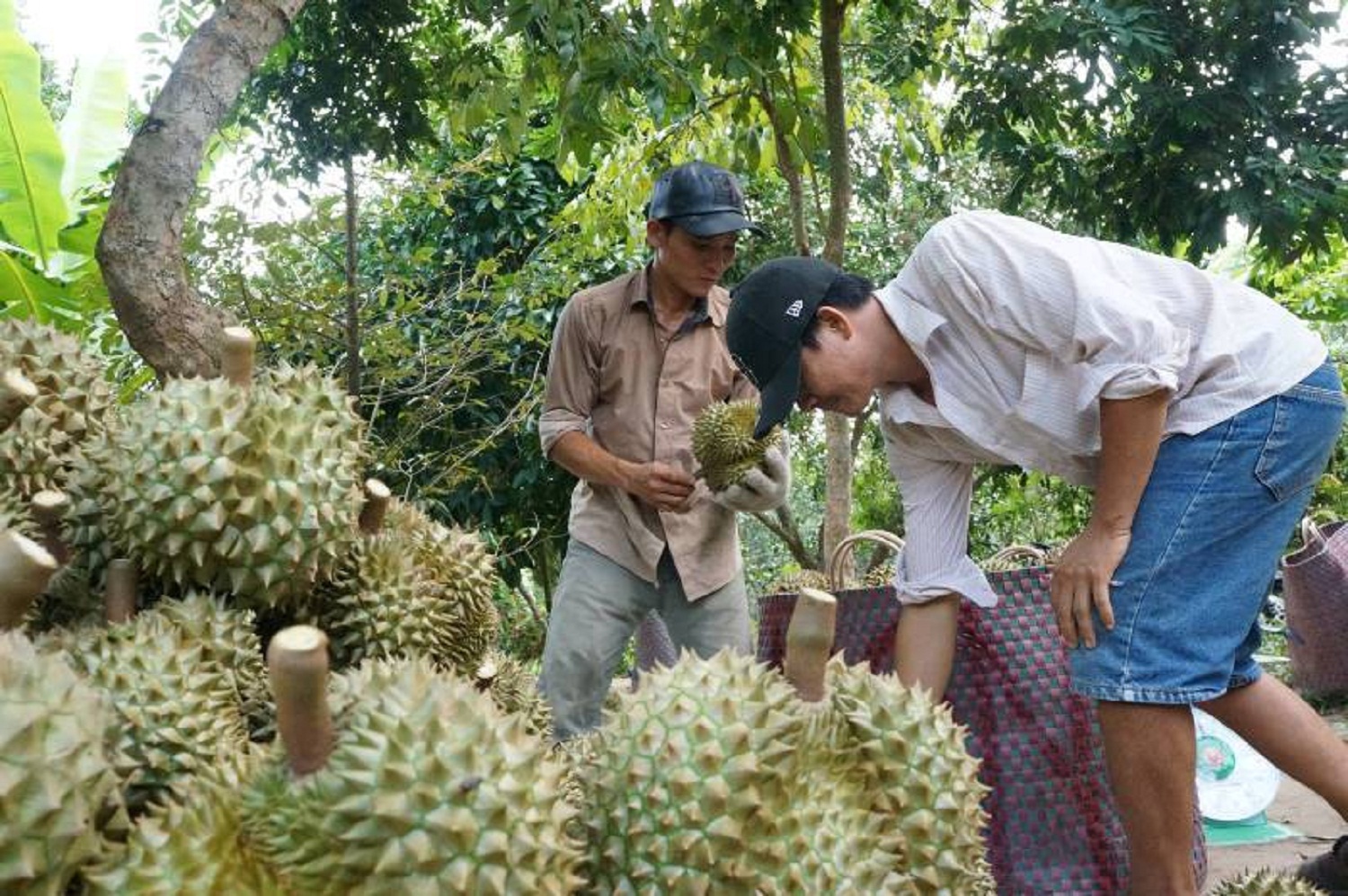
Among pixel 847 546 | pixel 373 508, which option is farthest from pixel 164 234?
pixel 847 546

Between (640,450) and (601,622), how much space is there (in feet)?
1.51

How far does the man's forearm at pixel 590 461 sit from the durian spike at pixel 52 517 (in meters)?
1.81

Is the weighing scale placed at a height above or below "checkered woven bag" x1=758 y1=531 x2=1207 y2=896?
below

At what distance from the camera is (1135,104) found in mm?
4562

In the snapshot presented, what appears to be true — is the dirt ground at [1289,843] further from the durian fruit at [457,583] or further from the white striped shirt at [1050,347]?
the durian fruit at [457,583]

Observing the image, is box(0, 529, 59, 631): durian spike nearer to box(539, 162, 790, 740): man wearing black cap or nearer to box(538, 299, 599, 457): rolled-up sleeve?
box(539, 162, 790, 740): man wearing black cap

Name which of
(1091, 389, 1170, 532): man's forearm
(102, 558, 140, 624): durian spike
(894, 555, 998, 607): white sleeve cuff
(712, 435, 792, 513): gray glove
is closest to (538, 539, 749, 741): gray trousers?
(712, 435, 792, 513): gray glove

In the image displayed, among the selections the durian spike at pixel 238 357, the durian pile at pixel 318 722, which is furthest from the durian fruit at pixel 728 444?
the durian spike at pixel 238 357

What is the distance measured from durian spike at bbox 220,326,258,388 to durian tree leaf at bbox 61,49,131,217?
16.3 feet

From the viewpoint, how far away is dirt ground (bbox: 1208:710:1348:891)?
11.8 ft

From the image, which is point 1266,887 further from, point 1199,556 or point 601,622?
point 601,622

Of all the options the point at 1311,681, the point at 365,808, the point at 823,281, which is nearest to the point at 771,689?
the point at 365,808

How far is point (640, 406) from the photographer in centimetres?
325

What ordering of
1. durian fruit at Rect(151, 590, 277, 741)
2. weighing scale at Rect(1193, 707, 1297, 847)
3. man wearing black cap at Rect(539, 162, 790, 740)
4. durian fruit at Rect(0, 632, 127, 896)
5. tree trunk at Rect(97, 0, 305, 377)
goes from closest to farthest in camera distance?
durian fruit at Rect(0, 632, 127, 896) < durian fruit at Rect(151, 590, 277, 741) < tree trunk at Rect(97, 0, 305, 377) < man wearing black cap at Rect(539, 162, 790, 740) < weighing scale at Rect(1193, 707, 1297, 847)
